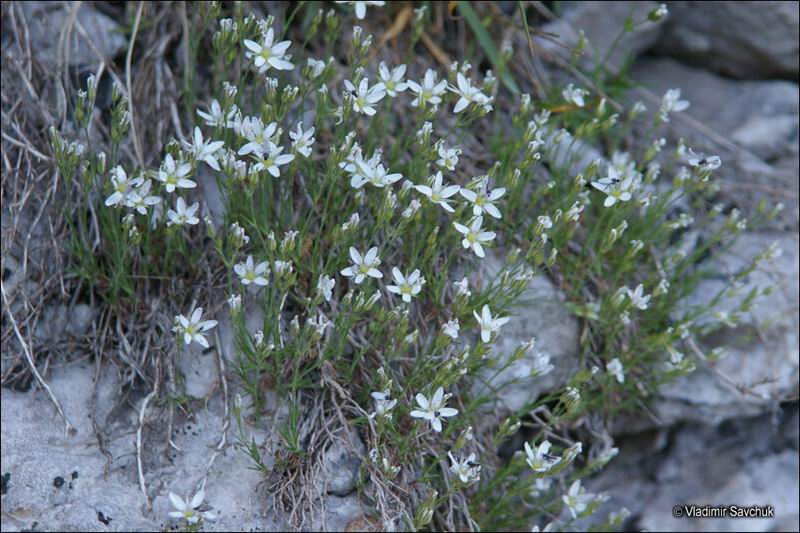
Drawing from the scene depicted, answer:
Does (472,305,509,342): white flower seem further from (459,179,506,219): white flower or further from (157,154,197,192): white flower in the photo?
(157,154,197,192): white flower

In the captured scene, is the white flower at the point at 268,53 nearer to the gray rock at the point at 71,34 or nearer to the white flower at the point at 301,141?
the white flower at the point at 301,141

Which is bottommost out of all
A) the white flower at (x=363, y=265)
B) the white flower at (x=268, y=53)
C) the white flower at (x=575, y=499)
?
the white flower at (x=575, y=499)

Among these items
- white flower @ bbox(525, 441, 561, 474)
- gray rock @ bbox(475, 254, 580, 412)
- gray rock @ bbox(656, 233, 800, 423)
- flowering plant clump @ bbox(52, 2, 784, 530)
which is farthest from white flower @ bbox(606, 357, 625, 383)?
white flower @ bbox(525, 441, 561, 474)

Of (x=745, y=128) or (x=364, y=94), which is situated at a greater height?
(x=364, y=94)

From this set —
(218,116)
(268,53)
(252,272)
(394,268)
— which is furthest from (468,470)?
(268,53)

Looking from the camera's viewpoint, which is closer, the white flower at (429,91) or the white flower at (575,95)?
the white flower at (429,91)

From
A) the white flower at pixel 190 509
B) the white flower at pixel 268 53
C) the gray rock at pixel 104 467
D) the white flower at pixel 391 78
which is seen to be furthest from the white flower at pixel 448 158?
the white flower at pixel 190 509

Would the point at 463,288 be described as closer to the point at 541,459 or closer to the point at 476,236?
the point at 476,236
